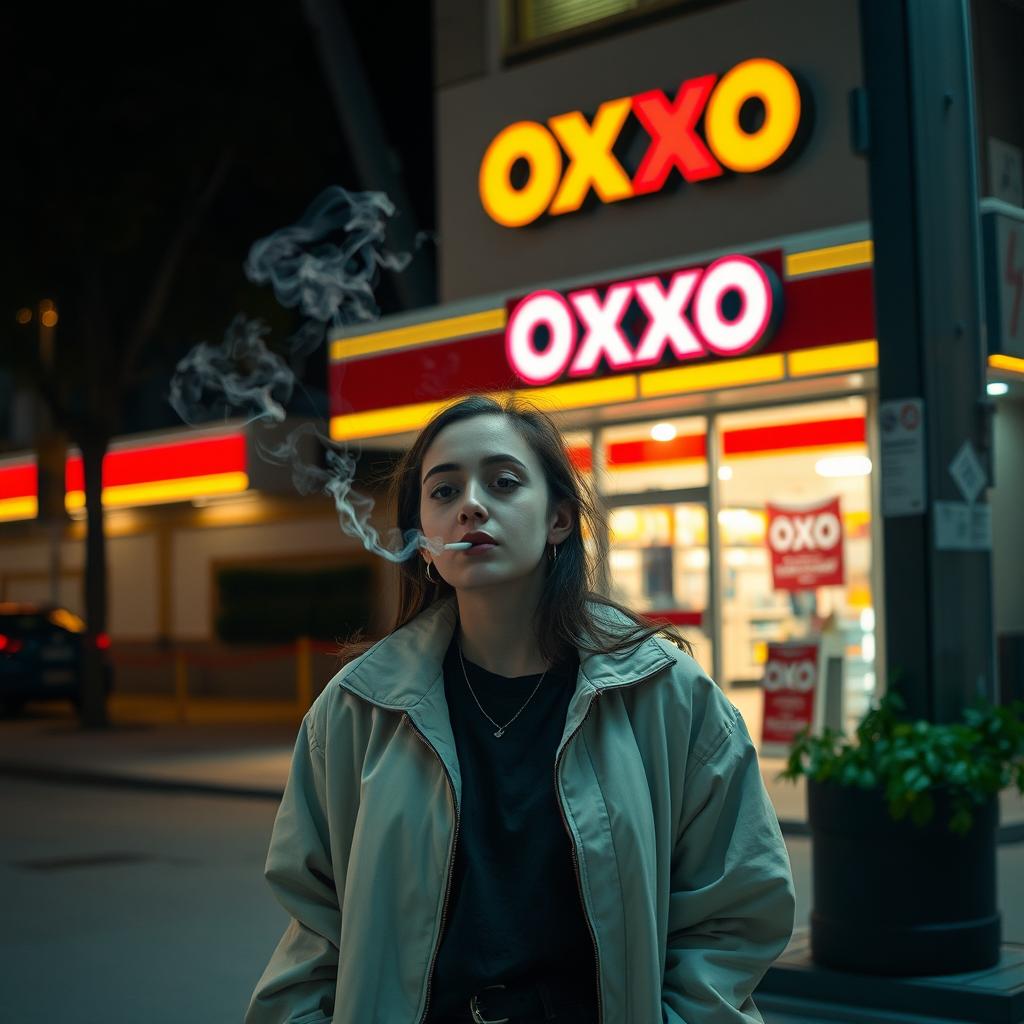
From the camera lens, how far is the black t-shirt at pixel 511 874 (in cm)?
229

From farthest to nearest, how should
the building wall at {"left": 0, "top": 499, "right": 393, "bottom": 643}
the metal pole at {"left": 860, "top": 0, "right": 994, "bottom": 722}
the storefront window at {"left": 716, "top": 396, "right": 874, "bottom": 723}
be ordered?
the building wall at {"left": 0, "top": 499, "right": 393, "bottom": 643} < the storefront window at {"left": 716, "top": 396, "right": 874, "bottom": 723} < the metal pole at {"left": 860, "top": 0, "right": 994, "bottom": 722}

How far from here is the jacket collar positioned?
2393mm

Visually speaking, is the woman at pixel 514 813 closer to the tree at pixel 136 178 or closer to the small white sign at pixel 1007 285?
Result: the small white sign at pixel 1007 285

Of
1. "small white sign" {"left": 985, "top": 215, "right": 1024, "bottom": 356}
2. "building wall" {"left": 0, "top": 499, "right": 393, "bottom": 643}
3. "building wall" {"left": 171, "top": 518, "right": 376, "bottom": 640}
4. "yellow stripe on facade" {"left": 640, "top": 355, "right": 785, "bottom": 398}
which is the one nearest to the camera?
"small white sign" {"left": 985, "top": 215, "right": 1024, "bottom": 356}

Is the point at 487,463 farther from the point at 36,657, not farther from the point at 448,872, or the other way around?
the point at 36,657

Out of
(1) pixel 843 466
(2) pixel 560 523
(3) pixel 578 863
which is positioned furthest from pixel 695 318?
(3) pixel 578 863

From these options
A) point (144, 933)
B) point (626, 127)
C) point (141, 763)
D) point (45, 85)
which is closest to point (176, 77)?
point (45, 85)

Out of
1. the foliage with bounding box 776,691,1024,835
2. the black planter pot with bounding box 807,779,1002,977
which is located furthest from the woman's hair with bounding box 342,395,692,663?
the black planter pot with bounding box 807,779,1002,977

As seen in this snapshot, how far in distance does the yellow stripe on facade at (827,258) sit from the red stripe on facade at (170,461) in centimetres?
1160

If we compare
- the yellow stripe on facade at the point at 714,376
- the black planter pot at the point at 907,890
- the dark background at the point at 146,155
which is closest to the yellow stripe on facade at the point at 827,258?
the yellow stripe on facade at the point at 714,376

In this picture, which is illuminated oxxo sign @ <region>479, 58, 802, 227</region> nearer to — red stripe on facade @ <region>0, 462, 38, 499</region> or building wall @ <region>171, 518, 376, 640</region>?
building wall @ <region>171, 518, 376, 640</region>

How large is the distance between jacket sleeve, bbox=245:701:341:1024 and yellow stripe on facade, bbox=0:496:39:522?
2481 cm

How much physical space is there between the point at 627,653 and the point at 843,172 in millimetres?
11245

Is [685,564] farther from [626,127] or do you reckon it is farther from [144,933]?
→ [144,933]
